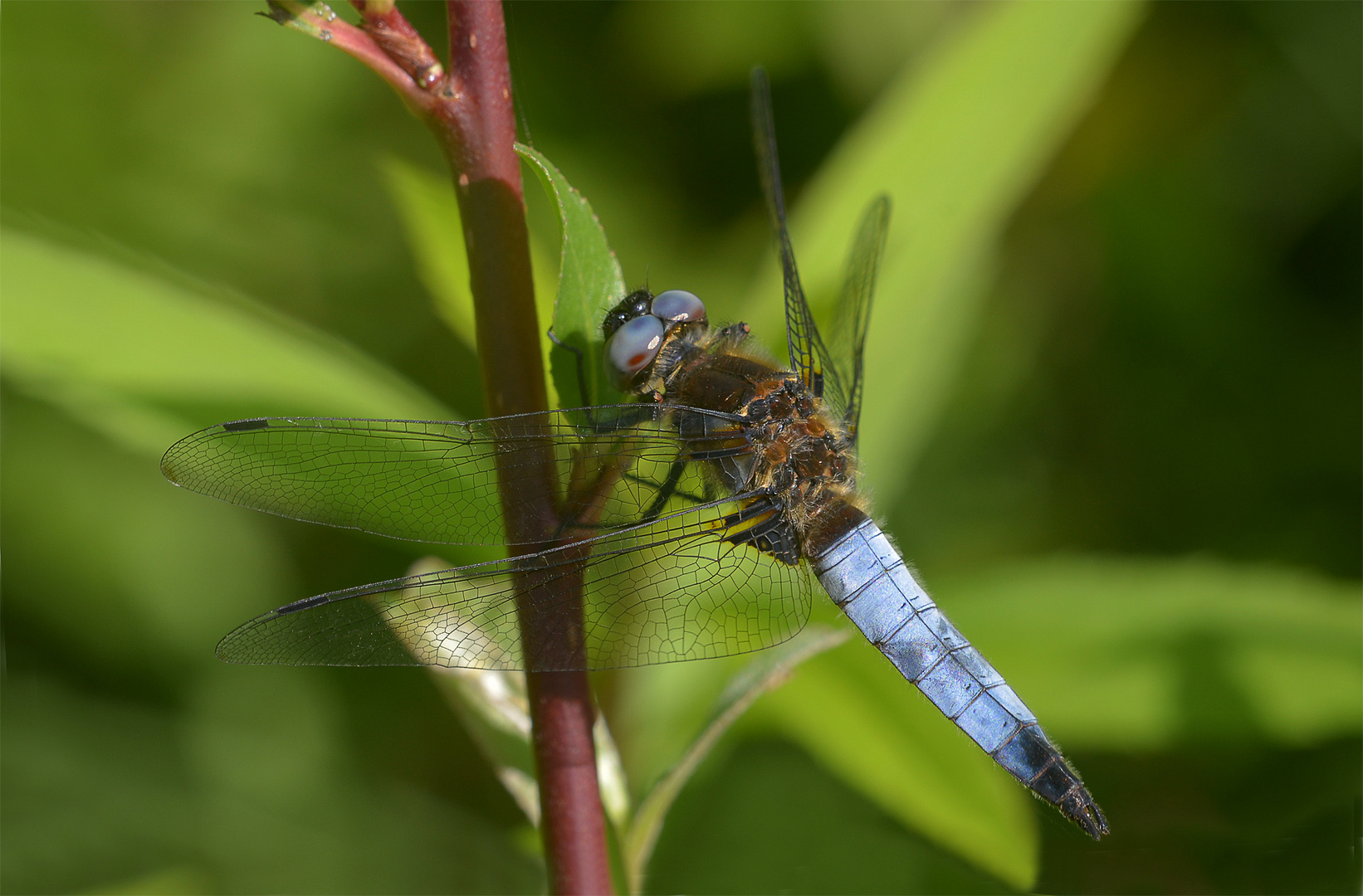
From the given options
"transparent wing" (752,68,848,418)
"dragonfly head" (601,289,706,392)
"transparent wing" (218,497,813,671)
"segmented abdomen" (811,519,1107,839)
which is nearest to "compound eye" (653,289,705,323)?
"dragonfly head" (601,289,706,392)

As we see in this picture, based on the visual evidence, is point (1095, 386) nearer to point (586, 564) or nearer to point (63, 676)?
point (586, 564)

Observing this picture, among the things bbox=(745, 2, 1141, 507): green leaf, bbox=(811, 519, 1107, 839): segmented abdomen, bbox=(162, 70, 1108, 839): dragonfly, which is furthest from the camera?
bbox=(745, 2, 1141, 507): green leaf

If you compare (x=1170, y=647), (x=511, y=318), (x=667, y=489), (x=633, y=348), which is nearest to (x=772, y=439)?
(x=667, y=489)

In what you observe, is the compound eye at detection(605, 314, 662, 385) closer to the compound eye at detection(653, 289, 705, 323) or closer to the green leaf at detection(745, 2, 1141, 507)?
the compound eye at detection(653, 289, 705, 323)

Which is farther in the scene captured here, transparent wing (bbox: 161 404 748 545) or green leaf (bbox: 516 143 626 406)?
transparent wing (bbox: 161 404 748 545)

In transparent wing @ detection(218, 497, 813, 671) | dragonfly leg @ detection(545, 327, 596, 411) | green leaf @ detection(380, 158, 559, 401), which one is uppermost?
green leaf @ detection(380, 158, 559, 401)

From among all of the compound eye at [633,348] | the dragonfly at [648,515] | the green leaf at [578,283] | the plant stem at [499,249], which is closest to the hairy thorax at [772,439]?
the dragonfly at [648,515]

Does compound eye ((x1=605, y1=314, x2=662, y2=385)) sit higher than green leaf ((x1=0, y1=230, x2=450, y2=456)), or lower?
lower

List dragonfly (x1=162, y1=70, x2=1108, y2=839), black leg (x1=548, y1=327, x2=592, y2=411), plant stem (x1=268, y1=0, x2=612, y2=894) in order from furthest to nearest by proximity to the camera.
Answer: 1. dragonfly (x1=162, y1=70, x2=1108, y2=839)
2. black leg (x1=548, y1=327, x2=592, y2=411)
3. plant stem (x1=268, y1=0, x2=612, y2=894)
